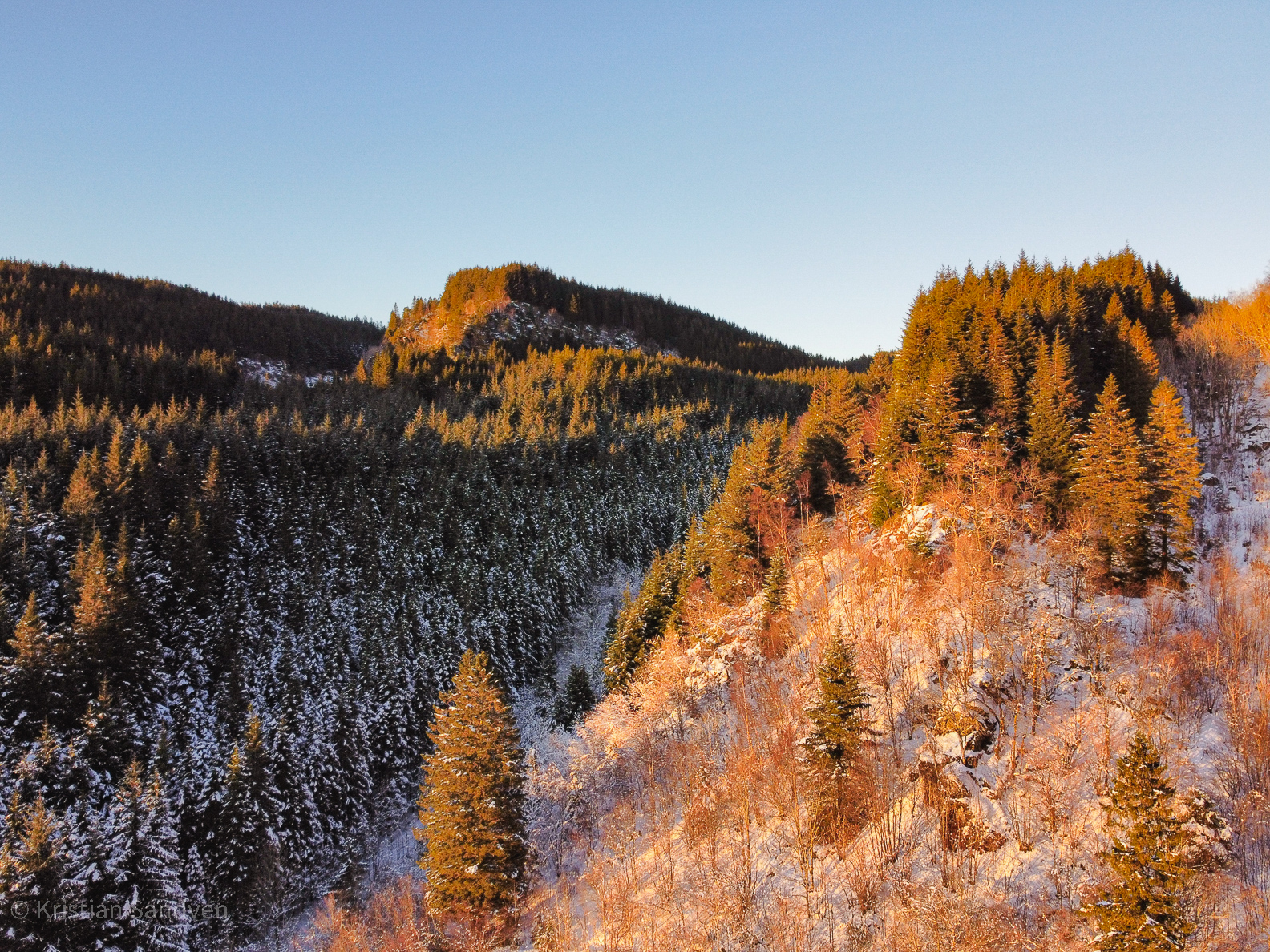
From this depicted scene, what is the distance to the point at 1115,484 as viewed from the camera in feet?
115

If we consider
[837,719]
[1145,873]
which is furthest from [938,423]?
[1145,873]

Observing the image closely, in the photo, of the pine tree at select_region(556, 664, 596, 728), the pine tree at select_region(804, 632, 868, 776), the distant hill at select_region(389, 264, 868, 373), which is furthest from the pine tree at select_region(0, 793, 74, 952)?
the distant hill at select_region(389, 264, 868, 373)

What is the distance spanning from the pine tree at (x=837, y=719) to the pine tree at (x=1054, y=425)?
78.5 ft

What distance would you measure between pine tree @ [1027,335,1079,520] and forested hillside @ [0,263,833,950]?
5745cm

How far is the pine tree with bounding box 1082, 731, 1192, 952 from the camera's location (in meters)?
15.1

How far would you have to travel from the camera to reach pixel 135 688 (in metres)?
51.9

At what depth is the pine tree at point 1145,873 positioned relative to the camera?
15.1 metres

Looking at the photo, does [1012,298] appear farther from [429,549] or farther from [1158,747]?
[429,549]

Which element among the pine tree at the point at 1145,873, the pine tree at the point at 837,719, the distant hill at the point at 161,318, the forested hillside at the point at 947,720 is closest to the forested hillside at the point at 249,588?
the distant hill at the point at 161,318

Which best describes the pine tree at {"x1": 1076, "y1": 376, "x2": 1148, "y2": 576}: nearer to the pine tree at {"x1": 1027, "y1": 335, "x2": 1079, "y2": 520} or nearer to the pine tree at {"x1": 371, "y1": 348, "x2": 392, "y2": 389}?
the pine tree at {"x1": 1027, "y1": 335, "x2": 1079, "y2": 520}

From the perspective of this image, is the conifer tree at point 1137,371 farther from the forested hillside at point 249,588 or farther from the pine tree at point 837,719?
the forested hillside at point 249,588

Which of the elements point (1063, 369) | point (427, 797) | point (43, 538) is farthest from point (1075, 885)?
point (43, 538)

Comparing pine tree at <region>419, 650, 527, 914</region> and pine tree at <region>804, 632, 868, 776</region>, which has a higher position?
pine tree at <region>804, 632, 868, 776</region>

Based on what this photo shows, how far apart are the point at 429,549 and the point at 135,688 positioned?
35280 mm
